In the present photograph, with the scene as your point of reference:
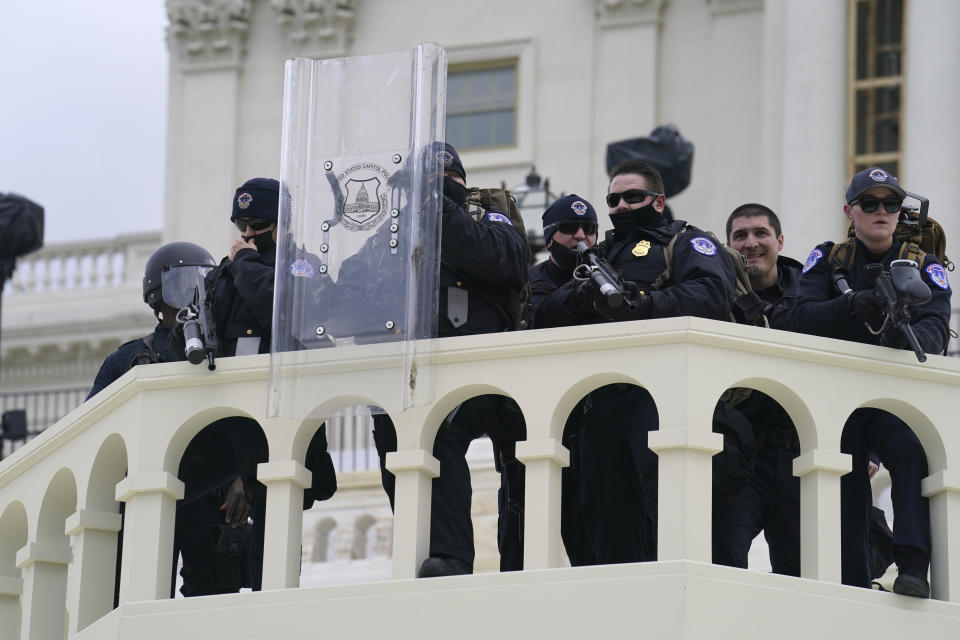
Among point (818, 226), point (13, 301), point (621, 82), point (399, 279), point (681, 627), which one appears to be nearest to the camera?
point (681, 627)

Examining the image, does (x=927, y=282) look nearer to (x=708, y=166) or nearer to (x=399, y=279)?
(x=399, y=279)

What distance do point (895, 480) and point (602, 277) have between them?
1.28m

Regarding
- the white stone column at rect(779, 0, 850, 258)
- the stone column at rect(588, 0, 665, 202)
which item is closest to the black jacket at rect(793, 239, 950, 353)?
the white stone column at rect(779, 0, 850, 258)

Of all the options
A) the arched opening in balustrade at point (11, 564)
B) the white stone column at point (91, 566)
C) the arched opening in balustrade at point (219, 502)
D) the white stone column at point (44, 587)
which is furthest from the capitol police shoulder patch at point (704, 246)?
the arched opening in balustrade at point (11, 564)

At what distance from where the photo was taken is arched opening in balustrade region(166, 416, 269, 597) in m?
8.92

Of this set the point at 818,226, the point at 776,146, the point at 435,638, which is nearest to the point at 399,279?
the point at 435,638

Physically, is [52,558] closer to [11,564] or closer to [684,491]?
[11,564]

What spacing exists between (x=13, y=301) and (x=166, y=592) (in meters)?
28.0

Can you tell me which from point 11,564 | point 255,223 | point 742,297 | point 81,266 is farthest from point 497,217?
point 81,266

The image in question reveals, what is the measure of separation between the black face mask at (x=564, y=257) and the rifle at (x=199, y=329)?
139 cm

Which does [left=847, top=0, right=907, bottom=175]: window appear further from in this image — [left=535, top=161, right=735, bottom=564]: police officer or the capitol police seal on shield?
the capitol police seal on shield

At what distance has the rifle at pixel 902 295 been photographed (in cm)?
799

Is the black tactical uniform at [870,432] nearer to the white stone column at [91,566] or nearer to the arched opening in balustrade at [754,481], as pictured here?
the arched opening in balustrade at [754,481]

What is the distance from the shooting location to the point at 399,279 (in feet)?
27.2
